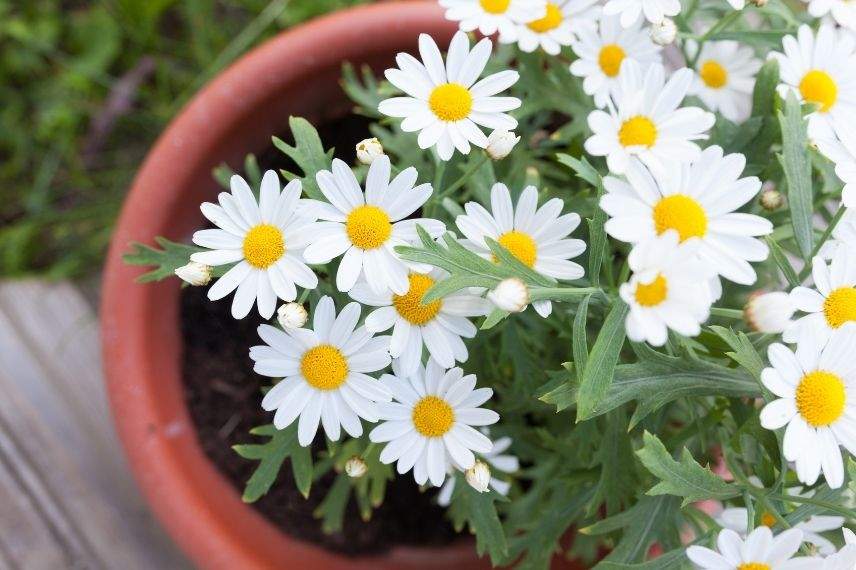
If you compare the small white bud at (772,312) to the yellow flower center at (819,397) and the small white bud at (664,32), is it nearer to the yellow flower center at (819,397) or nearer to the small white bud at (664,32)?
the yellow flower center at (819,397)

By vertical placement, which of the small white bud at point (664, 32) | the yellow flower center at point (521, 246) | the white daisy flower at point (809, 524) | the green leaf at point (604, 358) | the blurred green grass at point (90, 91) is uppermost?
the blurred green grass at point (90, 91)

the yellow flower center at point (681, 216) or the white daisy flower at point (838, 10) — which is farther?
→ the white daisy flower at point (838, 10)

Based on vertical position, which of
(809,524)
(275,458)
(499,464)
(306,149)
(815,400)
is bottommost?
(809,524)

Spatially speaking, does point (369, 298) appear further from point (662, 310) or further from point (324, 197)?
point (662, 310)

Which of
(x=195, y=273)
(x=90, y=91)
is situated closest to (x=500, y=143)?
(x=195, y=273)

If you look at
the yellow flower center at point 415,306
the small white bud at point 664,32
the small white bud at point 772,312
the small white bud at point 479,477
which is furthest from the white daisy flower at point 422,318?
the small white bud at point 664,32

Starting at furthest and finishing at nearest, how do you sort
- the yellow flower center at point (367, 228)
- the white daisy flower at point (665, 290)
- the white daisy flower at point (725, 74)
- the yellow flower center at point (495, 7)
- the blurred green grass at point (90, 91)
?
the blurred green grass at point (90, 91)
the white daisy flower at point (725, 74)
the yellow flower center at point (495, 7)
the yellow flower center at point (367, 228)
the white daisy flower at point (665, 290)

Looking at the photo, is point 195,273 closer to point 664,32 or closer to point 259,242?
point 259,242
